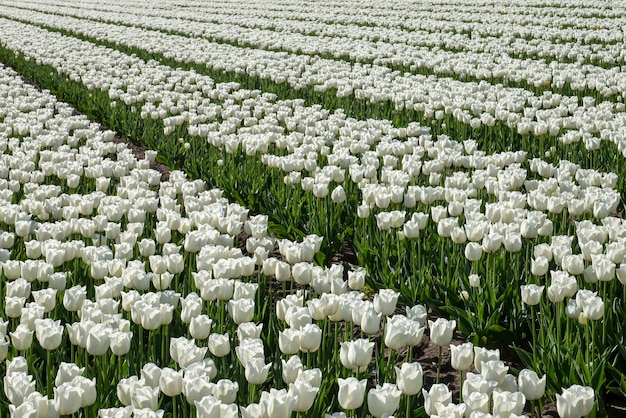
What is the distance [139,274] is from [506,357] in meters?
1.91

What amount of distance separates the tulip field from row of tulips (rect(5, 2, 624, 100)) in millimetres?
78

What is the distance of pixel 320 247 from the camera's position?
5.01 metres

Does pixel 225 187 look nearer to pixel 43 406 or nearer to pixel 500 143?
pixel 500 143

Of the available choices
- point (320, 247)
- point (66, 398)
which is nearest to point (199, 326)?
point (66, 398)

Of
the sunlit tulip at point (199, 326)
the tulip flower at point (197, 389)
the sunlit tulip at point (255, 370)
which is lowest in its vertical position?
the sunlit tulip at point (199, 326)

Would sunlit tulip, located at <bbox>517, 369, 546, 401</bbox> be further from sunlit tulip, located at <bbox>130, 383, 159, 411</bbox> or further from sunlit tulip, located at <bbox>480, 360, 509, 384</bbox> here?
sunlit tulip, located at <bbox>130, 383, 159, 411</bbox>

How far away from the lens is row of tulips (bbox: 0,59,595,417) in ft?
7.79

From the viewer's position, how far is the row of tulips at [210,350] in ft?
7.79

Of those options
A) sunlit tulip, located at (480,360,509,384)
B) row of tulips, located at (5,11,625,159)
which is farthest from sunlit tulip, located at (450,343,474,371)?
row of tulips, located at (5,11,625,159)

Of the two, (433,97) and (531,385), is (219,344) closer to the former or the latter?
(531,385)

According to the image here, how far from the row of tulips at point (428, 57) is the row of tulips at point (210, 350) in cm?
631

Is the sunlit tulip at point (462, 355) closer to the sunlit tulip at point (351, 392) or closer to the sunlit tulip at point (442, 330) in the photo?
the sunlit tulip at point (442, 330)

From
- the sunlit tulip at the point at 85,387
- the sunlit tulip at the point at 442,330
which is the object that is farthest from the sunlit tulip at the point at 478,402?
the sunlit tulip at the point at 85,387

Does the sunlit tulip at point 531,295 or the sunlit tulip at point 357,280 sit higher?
the sunlit tulip at point 531,295
